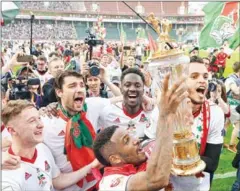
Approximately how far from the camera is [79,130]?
3066 mm

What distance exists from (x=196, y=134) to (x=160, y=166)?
1011 mm

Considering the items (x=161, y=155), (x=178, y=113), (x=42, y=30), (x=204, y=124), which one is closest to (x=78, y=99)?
(x=204, y=124)

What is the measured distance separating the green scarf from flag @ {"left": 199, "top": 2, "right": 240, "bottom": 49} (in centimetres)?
503

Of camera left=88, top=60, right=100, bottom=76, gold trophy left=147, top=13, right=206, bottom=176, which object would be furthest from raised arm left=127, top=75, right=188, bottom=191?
camera left=88, top=60, right=100, bottom=76

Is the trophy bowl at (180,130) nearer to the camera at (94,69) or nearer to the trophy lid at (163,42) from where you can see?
the trophy lid at (163,42)

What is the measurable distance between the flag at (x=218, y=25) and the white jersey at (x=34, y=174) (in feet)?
17.9

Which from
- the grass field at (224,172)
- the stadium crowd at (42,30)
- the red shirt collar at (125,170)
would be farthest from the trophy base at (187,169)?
the stadium crowd at (42,30)

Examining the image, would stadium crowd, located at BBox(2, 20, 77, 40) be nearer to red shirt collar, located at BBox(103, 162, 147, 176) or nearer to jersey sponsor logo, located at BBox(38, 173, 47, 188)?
jersey sponsor logo, located at BBox(38, 173, 47, 188)

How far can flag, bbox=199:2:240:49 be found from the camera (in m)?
7.79

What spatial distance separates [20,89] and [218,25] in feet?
14.4

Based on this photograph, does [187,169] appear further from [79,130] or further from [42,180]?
[79,130]

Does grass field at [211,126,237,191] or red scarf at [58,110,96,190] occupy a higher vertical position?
red scarf at [58,110,96,190]

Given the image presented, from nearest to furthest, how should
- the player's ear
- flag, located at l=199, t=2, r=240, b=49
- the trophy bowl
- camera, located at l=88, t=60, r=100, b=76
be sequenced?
1. the trophy bowl
2. the player's ear
3. camera, located at l=88, t=60, r=100, b=76
4. flag, located at l=199, t=2, r=240, b=49

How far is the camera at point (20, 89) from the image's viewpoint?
4602 mm
